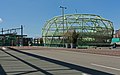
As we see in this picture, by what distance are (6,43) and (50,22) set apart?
37892 millimetres

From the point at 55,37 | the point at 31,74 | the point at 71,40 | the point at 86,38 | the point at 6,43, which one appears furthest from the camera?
the point at 55,37

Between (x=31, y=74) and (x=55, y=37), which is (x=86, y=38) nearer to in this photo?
(x=55, y=37)

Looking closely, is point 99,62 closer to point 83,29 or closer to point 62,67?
point 62,67

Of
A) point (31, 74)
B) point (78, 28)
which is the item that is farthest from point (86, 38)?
point (31, 74)

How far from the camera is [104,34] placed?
173750 millimetres

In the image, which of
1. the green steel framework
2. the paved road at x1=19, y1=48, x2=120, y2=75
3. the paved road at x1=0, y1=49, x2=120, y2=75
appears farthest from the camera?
the green steel framework

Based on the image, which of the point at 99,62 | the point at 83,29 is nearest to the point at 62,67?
the point at 99,62

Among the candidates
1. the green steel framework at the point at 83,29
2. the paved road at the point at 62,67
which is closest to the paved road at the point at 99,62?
the paved road at the point at 62,67

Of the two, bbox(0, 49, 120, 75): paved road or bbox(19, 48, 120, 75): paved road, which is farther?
bbox(19, 48, 120, 75): paved road

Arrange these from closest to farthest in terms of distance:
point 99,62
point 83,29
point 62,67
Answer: point 62,67, point 99,62, point 83,29

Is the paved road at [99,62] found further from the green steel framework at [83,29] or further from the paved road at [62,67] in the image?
the green steel framework at [83,29]

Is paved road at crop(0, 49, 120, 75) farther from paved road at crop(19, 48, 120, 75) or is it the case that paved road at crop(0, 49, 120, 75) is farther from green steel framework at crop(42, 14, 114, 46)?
green steel framework at crop(42, 14, 114, 46)

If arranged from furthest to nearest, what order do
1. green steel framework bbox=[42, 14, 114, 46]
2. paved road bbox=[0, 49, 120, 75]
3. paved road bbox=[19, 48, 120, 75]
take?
green steel framework bbox=[42, 14, 114, 46] < paved road bbox=[19, 48, 120, 75] < paved road bbox=[0, 49, 120, 75]

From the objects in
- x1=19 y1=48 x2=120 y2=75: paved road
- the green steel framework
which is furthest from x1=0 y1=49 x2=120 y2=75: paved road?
the green steel framework
